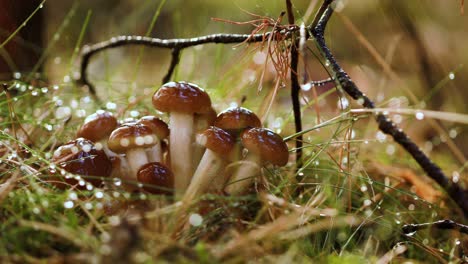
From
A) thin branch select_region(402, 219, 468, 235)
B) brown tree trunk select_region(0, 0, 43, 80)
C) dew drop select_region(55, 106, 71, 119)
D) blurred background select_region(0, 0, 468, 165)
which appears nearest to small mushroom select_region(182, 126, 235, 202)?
thin branch select_region(402, 219, 468, 235)

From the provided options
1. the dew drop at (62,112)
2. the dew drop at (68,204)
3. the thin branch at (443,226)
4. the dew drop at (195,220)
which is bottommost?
the thin branch at (443,226)

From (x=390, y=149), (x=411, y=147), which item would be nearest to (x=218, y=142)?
(x=411, y=147)

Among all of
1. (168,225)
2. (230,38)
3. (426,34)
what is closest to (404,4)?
(426,34)

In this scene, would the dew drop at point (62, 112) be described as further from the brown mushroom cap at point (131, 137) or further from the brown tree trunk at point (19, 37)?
the brown mushroom cap at point (131, 137)

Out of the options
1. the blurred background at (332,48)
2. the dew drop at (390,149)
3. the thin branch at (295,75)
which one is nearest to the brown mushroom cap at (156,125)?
the thin branch at (295,75)

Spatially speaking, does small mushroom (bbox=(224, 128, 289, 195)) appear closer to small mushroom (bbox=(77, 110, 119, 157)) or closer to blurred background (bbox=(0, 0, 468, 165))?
small mushroom (bbox=(77, 110, 119, 157))

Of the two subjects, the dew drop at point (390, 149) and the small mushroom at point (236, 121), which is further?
the dew drop at point (390, 149)

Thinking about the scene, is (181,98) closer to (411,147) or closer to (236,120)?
(236,120)
